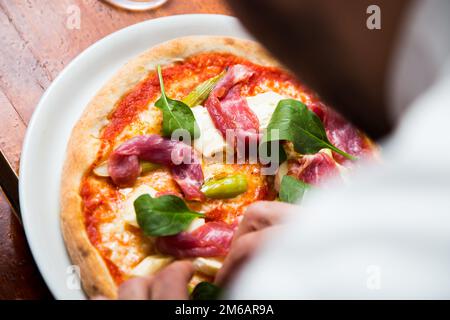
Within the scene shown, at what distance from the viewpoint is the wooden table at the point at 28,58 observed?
4.50 ft

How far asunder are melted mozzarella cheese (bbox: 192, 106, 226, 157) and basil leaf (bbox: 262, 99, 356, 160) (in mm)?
117

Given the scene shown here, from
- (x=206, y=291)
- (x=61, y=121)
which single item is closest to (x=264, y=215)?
(x=206, y=291)

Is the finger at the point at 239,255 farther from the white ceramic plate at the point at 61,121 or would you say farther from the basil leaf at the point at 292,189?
the white ceramic plate at the point at 61,121

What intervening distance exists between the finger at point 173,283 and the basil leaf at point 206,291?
0.15 feet

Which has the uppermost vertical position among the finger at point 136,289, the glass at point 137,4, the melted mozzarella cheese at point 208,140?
the glass at point 137,4

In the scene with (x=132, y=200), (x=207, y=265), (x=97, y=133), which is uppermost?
(x=97, y=133)

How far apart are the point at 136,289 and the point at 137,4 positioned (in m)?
0.90

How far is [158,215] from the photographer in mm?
1213

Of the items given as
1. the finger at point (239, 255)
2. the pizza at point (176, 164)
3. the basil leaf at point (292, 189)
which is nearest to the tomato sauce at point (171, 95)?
the pizza at point (176, 164)

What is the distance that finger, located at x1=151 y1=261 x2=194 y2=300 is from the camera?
1084mm

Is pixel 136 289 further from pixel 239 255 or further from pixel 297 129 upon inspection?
pixel 297 129

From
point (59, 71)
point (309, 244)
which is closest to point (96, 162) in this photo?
point (59, 71)

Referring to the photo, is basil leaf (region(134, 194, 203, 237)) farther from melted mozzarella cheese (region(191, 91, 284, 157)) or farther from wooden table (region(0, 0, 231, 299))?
wooden table (region(0, 0, 231, 299))

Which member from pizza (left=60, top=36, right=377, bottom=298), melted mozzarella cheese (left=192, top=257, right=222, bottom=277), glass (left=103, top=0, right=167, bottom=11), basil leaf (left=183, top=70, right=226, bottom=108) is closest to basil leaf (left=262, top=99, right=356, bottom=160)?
pizza (left=60, top=36, right=377, bottom=298)
